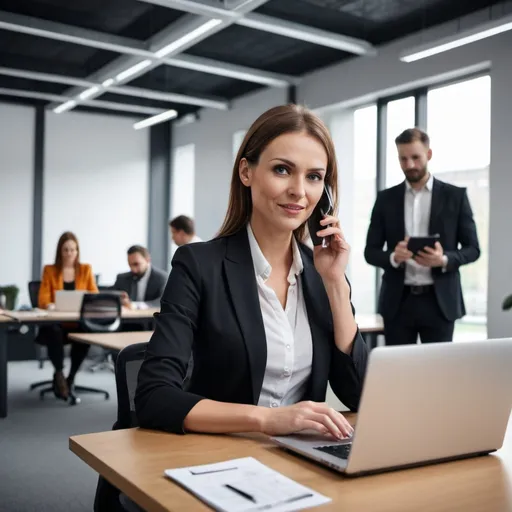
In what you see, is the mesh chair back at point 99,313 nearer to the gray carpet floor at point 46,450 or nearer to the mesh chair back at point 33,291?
the gray carpet floor at point 46,450

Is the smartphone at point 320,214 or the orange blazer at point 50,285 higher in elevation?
the smartphone at point 320,214

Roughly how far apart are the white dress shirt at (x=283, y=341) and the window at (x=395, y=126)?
599cm

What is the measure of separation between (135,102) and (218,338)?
30.8 ft

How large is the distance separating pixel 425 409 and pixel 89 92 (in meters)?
8.48

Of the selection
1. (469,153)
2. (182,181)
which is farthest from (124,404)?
(182,181)

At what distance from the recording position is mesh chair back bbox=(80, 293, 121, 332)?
5.58 metres

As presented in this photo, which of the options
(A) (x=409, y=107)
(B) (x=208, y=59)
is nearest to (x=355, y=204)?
(A) (x=409, y=107)

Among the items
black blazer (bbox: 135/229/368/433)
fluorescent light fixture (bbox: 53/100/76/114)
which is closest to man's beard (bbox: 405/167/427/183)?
black blazer (bbox: 135/229/368/433)

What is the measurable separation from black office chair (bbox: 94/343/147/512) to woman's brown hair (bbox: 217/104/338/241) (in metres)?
0.40

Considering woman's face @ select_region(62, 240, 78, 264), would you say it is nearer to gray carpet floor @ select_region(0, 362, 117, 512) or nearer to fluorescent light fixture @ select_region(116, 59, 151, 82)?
gray carpet floor @ select_region(0, 362, 117, 512)

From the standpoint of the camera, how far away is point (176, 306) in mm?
1539

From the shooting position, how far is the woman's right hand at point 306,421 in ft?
4.11

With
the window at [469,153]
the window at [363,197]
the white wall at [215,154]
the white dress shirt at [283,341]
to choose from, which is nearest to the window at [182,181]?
the white wall at [215,154]

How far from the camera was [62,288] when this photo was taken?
6445 millimetres
